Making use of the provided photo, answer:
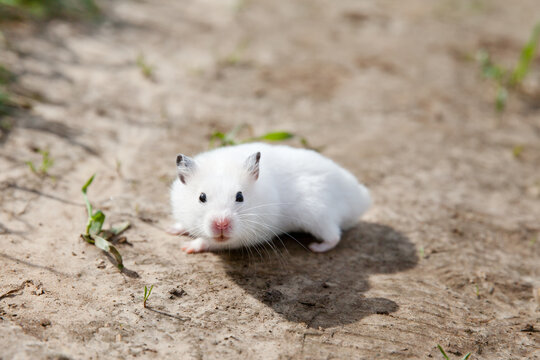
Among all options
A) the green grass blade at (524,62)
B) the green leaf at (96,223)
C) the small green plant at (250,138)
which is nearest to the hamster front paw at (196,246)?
the green leaf at (96,223)

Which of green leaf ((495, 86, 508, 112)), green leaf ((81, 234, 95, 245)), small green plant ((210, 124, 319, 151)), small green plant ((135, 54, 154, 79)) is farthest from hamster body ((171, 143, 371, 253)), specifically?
green leaf ((495, 86, 508, 112))

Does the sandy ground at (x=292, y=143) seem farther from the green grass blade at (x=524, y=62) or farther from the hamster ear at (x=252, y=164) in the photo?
the hamster ear at (x=252, y=164)

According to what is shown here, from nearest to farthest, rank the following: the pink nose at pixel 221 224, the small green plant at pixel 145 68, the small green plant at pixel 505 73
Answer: the pink nose at pixel 221 224 < the small green plant at pixel 145 68 < the small green plant at pixel 505 73

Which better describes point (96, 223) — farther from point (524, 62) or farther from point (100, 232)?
point (524, 62)

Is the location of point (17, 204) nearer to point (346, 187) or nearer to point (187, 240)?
point (187, 240)

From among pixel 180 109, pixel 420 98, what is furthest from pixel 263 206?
pixel 420 98

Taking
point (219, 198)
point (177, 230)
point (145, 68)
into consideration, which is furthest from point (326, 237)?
point (145, 68)
